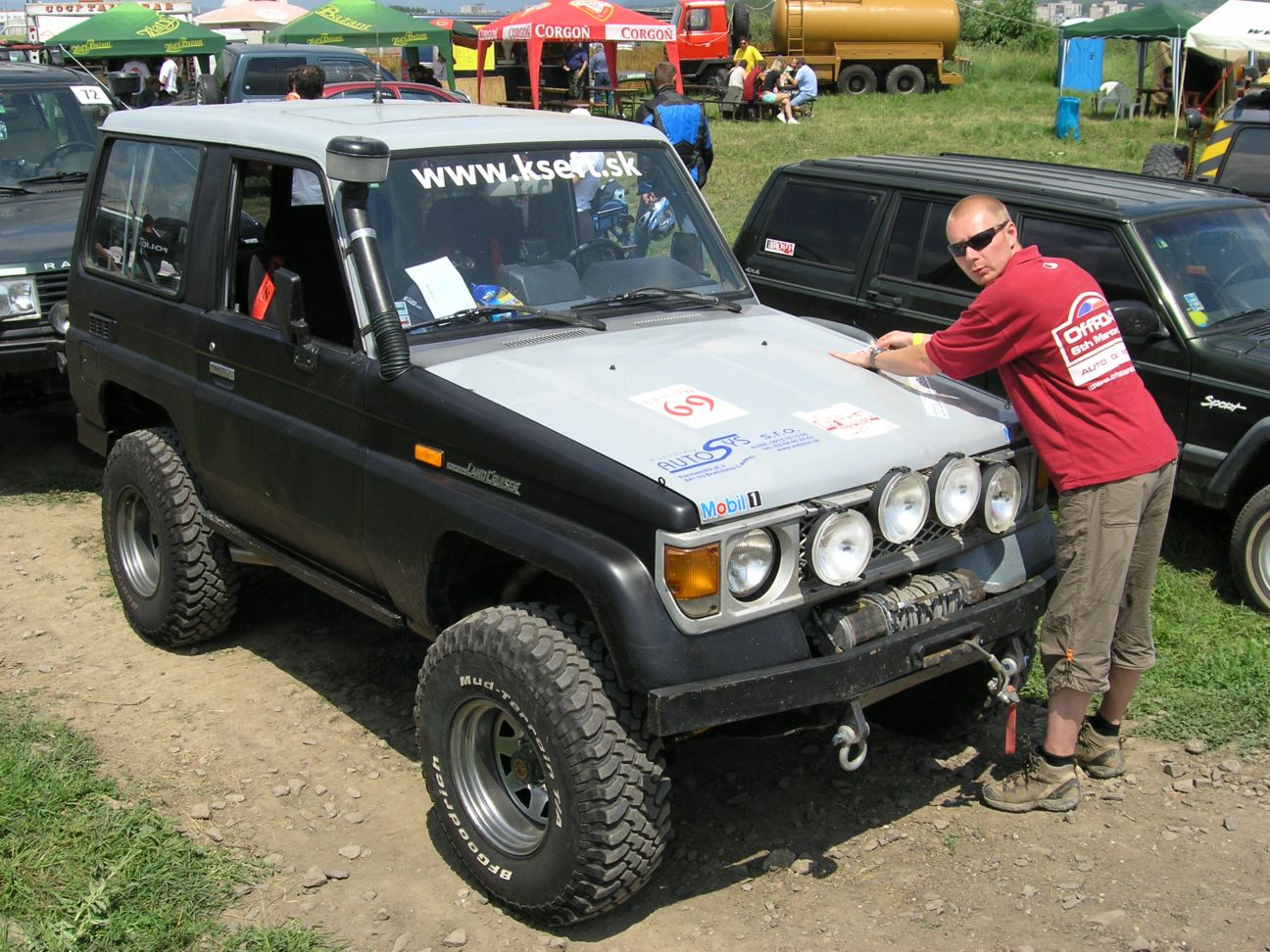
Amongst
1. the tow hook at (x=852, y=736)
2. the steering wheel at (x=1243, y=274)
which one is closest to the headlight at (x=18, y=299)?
the tow hook at (x=852, y=736)

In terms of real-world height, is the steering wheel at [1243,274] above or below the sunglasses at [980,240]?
below

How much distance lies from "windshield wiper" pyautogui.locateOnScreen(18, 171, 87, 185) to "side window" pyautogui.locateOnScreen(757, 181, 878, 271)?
13.9 ft

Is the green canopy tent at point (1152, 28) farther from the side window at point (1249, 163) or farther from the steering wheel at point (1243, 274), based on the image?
the steering wheel at point (1243, 274)

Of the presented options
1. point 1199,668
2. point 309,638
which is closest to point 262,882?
point 309,638

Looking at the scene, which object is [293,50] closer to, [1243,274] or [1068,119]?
[1068,119]

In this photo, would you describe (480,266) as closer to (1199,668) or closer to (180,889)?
(180,889)

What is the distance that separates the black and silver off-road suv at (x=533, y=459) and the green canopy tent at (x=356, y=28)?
15195 mm

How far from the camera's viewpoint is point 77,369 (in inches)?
220

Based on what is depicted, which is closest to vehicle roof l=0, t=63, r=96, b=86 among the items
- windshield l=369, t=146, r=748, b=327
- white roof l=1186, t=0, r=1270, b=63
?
windshield l=369, t=146, r=748, b=327

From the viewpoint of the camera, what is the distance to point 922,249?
22.5 feet

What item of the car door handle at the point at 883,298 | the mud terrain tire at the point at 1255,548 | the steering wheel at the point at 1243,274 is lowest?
the mud terrain tire at the point at 1255,548

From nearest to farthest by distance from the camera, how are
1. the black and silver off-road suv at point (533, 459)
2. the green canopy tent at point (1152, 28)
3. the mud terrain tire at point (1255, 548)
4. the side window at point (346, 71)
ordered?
the black and silver off-road suv at point (533, 459) < the mud terrain tire at point (1255, 548) < the side window at point (346, 71) < the green canopy tent at point (1152, 28)

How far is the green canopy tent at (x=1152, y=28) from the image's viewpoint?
22.2 metres

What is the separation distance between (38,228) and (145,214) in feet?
8.61
